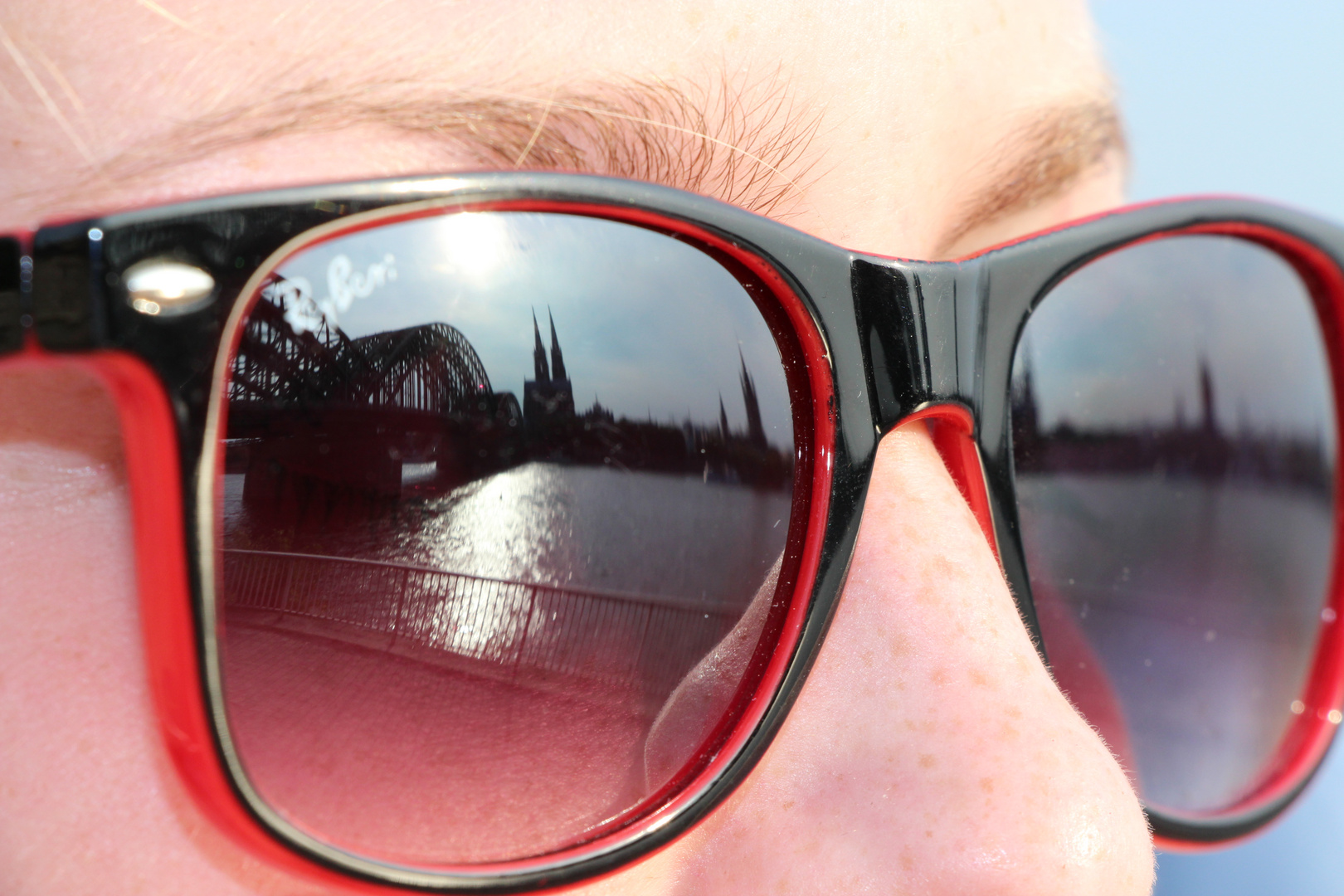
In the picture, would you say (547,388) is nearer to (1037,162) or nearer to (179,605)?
(179,605)

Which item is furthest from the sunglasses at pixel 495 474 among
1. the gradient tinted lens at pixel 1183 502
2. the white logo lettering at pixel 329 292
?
the gradient tinted lens at pixel 1183 502

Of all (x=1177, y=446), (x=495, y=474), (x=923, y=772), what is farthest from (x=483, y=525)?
(x=1177, y=446)

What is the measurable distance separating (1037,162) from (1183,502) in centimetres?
34

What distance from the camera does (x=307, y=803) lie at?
0.40 metres

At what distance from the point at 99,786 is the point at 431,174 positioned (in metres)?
0.30

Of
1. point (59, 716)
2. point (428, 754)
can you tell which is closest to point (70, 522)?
point (59, 716)

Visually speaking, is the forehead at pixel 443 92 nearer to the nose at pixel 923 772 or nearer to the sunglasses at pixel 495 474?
the sunglasses at pixel 495 474

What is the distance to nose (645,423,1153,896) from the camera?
0.45m

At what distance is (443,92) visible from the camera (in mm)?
418

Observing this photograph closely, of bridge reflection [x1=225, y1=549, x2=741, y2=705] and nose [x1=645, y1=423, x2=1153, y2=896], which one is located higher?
bridge reflection [x1=225, y1=549, x2=741, y2=705]

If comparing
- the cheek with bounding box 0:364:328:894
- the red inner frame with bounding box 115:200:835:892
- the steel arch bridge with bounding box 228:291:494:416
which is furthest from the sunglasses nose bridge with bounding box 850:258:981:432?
the cheek with bounding box 0:364:328:894

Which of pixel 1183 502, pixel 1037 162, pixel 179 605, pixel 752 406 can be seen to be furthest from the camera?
pixel 1183 502

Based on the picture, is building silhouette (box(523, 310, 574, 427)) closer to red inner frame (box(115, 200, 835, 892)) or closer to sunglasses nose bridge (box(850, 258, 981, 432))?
red inner frame (box(115, 200, 835, 892))

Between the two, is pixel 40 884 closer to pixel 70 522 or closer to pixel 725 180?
pixel 70 522
